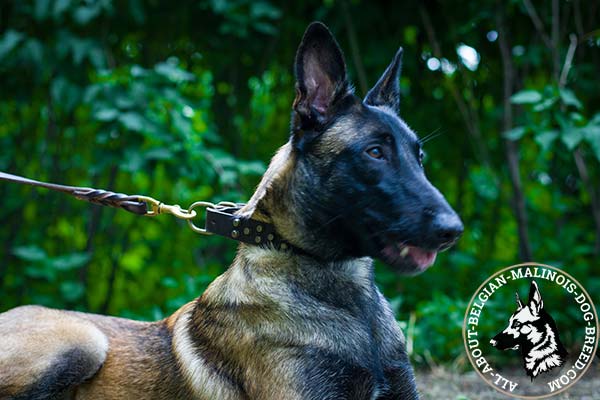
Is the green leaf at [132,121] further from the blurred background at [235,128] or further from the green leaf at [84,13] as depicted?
the green leaf at [84,13]

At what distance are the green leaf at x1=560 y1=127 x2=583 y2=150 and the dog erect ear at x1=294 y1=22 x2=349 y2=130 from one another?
1.93 metres

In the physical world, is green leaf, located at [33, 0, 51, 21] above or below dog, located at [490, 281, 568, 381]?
above

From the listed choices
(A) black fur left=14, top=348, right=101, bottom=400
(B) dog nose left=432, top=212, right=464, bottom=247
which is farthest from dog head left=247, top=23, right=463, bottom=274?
(A) black fur left=14, top=348, right=101, bottom=400

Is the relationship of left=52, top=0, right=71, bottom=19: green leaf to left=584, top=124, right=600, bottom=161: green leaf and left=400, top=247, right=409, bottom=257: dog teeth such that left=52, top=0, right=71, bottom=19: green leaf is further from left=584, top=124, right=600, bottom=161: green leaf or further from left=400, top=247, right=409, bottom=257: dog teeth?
left=584, top=124, right=600, bottom=161: green leaf

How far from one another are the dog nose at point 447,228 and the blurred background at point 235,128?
2.11m

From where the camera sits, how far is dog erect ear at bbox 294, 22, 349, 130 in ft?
8.94

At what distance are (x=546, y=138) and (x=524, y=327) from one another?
1.10 meters

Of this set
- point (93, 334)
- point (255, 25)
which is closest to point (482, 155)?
point (255, 25)

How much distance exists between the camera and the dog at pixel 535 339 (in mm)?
4062

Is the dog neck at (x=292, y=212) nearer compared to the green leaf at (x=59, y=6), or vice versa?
the dog neck at (x=292, y=212)

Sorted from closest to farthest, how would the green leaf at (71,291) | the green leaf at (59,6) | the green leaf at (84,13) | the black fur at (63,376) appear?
1. the black fur at (63,376)
2. the green leaf at (59,6)
3. the green leaf at (84,13)
4. the green leaf at (71,291)

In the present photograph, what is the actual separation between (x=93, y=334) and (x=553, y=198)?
3.92m

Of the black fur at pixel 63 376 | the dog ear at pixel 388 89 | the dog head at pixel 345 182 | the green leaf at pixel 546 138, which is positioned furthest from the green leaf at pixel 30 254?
the green leaf at pixel 546 138

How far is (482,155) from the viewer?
562 cm
